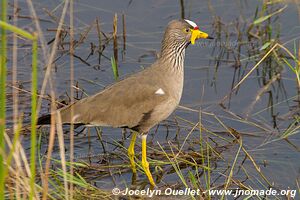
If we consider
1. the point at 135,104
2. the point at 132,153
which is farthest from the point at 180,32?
the point at 132,153

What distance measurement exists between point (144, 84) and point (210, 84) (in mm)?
1708

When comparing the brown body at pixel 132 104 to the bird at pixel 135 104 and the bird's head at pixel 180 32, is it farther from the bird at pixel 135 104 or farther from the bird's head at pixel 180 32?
the bird's head at pixel 180 32

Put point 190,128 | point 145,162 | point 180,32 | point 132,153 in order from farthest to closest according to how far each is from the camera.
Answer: point 190,128 → point 180,32 → point 132,153 → point 145,162

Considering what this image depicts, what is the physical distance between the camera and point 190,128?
21.3ft

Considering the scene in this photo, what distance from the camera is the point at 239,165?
233 inches

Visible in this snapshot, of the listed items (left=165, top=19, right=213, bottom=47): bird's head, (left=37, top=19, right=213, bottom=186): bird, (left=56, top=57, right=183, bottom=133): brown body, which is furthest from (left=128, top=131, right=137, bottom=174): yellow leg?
(left=165, top=19, right=213, bottom=47): bird's head

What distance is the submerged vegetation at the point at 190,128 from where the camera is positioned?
18.0ft

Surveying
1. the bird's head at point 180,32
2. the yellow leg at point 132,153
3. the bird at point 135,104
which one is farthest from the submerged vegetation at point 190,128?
the bird's head at point 180,32

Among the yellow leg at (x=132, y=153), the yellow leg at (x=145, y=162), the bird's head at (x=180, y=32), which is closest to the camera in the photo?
the yellow leg at (x=145, y=162)

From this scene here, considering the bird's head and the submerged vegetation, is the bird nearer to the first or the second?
the submerged vegetation

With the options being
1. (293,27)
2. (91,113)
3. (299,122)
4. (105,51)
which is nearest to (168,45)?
(91,113)

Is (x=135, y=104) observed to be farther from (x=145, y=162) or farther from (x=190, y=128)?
(x=190, y=128)

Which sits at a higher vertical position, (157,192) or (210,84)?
(210,84)

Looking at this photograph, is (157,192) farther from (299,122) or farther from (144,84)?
(299,122)
